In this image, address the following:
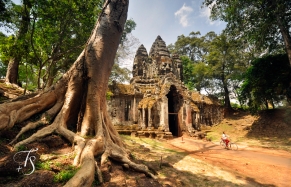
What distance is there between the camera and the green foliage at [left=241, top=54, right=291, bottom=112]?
46.9ft

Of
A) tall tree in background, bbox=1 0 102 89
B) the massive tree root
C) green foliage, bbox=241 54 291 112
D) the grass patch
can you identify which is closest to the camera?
the grass patch

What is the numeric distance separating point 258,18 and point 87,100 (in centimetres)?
1559

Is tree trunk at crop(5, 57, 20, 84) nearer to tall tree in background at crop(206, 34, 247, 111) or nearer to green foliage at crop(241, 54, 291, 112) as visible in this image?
green foliage at crop(241, 54, 291, 112)

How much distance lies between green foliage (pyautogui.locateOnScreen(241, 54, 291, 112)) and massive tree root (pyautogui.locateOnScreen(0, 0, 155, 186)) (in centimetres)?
1592

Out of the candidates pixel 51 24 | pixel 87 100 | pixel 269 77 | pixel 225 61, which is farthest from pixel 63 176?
pixel 225 61

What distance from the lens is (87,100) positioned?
4.27 m

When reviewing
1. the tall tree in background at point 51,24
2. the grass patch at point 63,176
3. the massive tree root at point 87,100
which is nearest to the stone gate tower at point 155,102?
the tall tree in background at point 51,24

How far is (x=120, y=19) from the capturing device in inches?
189

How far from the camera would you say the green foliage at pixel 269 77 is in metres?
14.3

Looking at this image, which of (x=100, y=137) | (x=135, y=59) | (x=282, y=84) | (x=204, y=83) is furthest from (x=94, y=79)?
(x=204, y=83)
